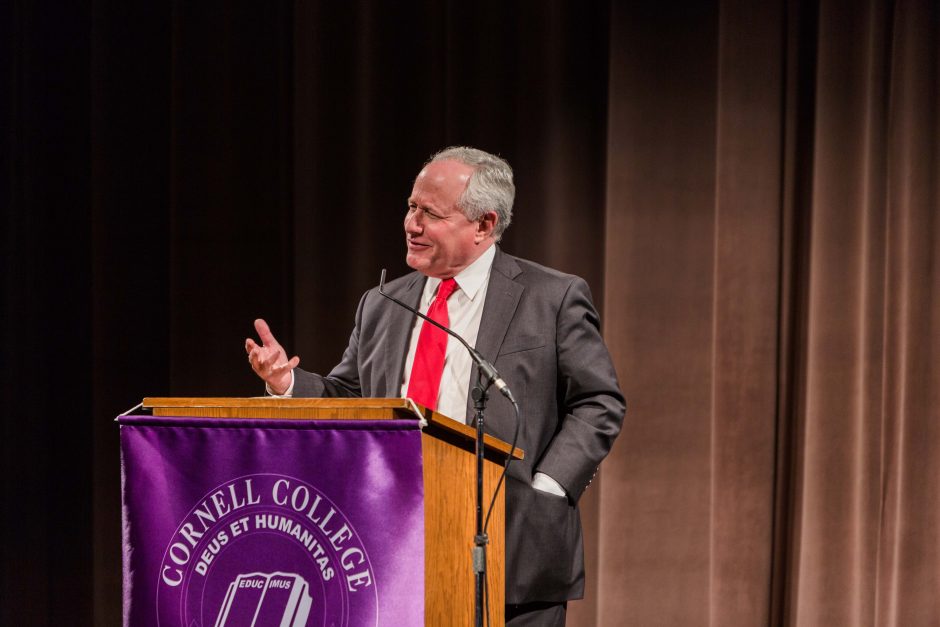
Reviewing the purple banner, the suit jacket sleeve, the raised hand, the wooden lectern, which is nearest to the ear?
the suit jacket sleeve

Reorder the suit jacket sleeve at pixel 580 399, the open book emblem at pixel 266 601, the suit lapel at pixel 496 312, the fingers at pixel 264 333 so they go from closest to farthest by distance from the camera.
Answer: the open book emblem at pixel 266 601, the fingers at pixel 264 333, the suit jacket sleeve at pixel 580 399, the suit lapel at pixel 496 312

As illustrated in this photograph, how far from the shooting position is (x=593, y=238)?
10.8ft

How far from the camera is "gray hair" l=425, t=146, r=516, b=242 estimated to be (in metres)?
2.20

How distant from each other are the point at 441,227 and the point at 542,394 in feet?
1.47

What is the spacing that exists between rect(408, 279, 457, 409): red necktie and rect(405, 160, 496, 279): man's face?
0.12 m

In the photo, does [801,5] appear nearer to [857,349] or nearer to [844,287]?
[844,287]

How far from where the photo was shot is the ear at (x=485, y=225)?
2.23m

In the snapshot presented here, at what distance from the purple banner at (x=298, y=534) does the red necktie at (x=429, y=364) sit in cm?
57

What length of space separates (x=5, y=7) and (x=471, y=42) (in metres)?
1.78

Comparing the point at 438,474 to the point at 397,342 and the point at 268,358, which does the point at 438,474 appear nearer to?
the point at 268,358

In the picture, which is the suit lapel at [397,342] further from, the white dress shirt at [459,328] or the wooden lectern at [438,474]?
the wooden lectern at [438,474]

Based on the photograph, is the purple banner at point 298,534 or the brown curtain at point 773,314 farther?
the brown curtain at point 773,314

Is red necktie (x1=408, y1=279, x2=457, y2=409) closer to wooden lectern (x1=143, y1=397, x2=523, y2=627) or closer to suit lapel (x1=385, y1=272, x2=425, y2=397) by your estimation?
suit lapel (x1=385, y1=272, x2=425, y2=397)

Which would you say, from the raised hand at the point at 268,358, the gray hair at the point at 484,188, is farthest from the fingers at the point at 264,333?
the gray hair at the point at 484,188
